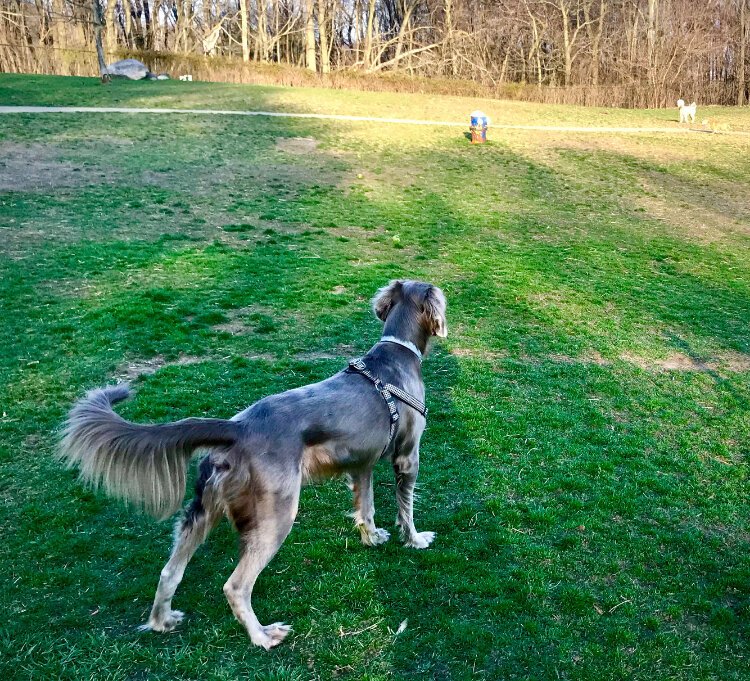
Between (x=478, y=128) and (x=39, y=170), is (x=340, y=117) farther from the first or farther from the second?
(x=39, y=170)

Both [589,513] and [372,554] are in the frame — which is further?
[589,513]

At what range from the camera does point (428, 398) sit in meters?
7.14

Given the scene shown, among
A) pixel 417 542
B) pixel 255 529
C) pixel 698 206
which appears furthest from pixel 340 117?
pixel 255 529

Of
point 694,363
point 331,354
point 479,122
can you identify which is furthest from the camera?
point 479,122

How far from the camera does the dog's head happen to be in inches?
187

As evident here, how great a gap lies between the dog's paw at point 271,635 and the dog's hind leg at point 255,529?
0.10 m

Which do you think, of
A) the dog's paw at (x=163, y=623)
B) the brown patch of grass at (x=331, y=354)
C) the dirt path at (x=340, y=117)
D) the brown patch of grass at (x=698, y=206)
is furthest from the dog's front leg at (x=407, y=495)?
the dirt path at (x=340, y=117)

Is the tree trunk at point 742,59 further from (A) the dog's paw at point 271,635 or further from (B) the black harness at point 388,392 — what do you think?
(A) the dog's paw at point 271,635

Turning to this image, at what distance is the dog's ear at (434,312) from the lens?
15.5 ft

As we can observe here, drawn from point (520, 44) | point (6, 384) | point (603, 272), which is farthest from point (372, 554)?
point (520, 44)

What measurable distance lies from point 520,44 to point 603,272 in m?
37.6

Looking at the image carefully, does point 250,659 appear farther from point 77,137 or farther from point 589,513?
point 77,137

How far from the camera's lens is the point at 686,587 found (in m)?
4.35

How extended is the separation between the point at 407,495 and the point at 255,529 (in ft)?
4.40
